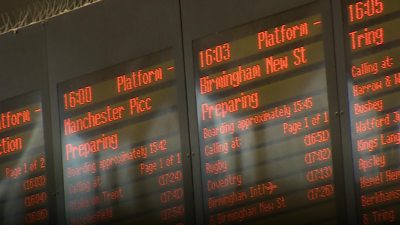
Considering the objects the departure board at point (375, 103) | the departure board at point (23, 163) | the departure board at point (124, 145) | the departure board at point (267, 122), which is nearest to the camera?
the departure board at point (375, 103)

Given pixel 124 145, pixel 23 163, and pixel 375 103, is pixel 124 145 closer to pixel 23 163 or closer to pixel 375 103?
pixel 23 163

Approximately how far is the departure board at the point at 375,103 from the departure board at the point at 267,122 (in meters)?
0.17

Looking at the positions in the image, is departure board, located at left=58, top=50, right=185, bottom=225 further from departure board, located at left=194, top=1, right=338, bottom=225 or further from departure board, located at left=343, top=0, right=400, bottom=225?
departure board, located at left=343, top=0, right=400, bottom=225

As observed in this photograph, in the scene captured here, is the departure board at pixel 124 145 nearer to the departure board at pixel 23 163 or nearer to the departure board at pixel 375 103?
the departure board at pixel 23 163

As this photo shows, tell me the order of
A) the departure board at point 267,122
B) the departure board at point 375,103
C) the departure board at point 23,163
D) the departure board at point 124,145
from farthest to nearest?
the departure board at point 23,163 → the departure board at point 124,145 → the departure board at point 267,122 → the departure board at point 375,103

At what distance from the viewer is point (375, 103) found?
551 centimetres

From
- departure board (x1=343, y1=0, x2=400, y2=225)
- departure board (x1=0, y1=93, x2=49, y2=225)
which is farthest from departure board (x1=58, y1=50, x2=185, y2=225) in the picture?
departure board (x1=343, y1=0, x2=400, y2=225)

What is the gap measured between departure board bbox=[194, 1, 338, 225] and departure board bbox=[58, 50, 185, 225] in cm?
26

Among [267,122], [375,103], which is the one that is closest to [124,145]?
[267,122]

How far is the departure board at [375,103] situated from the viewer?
5.45 m

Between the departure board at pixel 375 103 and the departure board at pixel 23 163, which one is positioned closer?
the departure board at pixel 375 103

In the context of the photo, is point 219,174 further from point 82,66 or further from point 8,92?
point 8,92

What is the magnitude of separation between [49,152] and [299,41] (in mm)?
2137

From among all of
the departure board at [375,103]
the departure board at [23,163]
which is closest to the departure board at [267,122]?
the departure board at [375,103]
